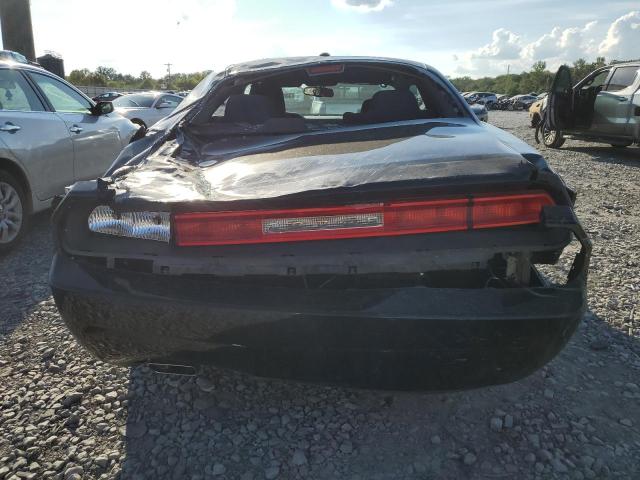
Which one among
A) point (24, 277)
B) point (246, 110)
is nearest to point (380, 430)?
point (246, 110)

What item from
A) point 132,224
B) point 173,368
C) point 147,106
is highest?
point 147,106

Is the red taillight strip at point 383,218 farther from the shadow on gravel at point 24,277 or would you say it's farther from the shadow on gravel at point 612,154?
the shadow on gravel at point 612,154

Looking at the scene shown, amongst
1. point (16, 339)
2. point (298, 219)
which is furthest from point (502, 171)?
point (16, 339)

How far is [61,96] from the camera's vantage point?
4.98 m

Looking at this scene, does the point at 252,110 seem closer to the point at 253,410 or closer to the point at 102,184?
the point at 102,184

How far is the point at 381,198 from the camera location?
160 centimetres

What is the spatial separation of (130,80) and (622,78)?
258 ft

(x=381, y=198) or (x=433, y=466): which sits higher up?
(x=381, y=198)

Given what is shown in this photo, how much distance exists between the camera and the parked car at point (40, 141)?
4059 mm

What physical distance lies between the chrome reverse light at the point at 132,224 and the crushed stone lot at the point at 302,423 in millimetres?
656

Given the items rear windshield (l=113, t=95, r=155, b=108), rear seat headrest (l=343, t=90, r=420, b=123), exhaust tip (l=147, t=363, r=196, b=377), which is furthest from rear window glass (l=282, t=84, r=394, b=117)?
rear windshield (l=113, t=95, r=155, b=108)

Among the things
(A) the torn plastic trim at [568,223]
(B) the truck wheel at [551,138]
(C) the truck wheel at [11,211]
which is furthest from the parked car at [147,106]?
(A) the torn plastic trim at [568,223]

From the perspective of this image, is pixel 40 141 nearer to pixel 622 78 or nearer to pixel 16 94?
pixel 16 94

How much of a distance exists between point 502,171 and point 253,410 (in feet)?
4.55
